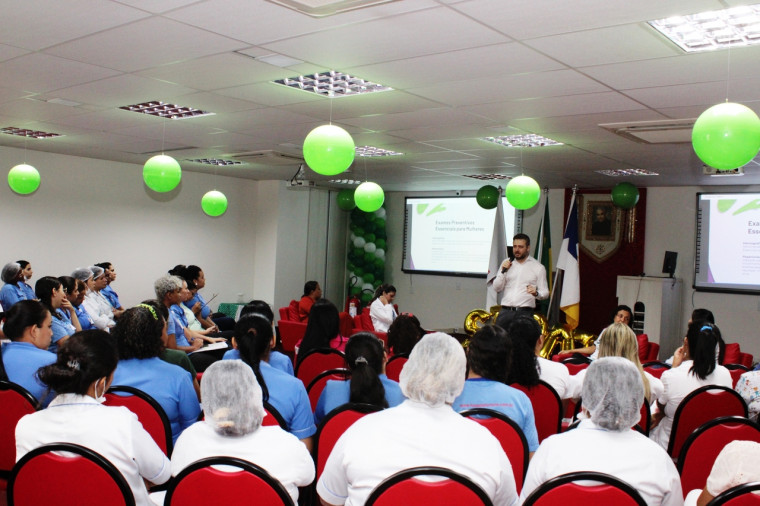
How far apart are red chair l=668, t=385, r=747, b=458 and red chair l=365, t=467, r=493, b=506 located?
7.66ft

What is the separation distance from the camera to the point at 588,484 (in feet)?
7.00

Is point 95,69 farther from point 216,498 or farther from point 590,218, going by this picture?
point 590,218

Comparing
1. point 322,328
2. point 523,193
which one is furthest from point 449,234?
point 322,328

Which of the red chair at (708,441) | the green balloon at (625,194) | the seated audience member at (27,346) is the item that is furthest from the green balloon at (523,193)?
the seated audience member at (27,346)

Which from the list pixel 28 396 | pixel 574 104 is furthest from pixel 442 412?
pixel 574 104

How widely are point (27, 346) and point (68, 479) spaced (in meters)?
1.73

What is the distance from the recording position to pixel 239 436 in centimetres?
233

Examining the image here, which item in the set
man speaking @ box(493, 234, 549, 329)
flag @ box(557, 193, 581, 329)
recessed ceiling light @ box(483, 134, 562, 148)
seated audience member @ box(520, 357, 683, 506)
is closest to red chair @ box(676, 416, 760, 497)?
seated audience member @ box(520, 357, 683, 506)

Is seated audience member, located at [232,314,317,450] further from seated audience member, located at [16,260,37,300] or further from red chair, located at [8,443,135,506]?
seated audience member, located at [16,260,37,300]

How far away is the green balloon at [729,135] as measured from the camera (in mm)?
3680

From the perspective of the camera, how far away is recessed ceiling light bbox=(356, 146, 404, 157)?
8844 millimetres

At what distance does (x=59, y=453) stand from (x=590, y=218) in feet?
36.3

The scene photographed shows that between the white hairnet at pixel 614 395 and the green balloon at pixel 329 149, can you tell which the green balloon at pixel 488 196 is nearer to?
the green balloon at pixel 329 149

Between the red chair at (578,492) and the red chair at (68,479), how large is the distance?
1284 mm
